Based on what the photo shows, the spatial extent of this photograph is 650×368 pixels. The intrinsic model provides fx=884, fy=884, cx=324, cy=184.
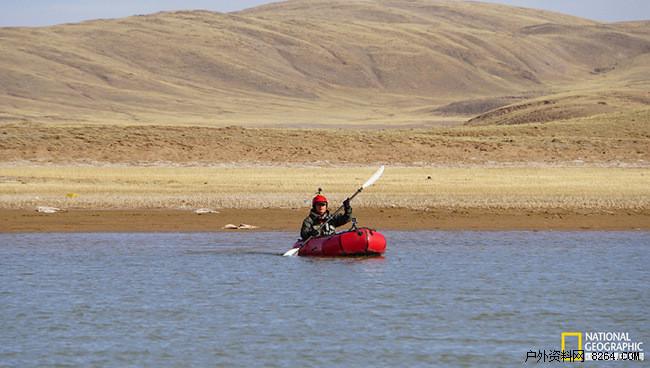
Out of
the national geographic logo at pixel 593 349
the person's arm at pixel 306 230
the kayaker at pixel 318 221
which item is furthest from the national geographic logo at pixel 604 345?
the person's arm at pixel 306 230

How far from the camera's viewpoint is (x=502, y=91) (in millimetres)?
187125

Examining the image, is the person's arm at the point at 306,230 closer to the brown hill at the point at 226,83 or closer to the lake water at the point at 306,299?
the lake water at the point at 306,299

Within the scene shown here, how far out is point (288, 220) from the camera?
23.6 metres

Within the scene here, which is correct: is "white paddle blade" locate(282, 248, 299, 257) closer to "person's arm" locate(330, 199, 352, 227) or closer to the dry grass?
"person's arm" locate(330, 199, 352, 227)

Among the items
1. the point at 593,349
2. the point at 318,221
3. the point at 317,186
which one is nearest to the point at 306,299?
the point at 318,221

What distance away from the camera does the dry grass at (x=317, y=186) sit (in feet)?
Answer: 84.0

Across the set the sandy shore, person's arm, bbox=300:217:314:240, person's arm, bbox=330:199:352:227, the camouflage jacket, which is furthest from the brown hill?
person's arm, bbox=300:217:314:240

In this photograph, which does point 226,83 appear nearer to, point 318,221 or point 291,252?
point 318,221

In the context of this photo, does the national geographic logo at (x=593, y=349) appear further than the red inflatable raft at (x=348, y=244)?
No

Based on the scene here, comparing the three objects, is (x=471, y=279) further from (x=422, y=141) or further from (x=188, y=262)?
(x=422, y=141)

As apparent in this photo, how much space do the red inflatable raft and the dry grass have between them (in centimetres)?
391

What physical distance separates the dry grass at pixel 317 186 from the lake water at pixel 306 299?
4357 mm

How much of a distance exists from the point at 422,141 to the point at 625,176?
1193 cm

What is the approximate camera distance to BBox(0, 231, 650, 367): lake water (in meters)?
11.3
